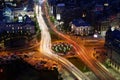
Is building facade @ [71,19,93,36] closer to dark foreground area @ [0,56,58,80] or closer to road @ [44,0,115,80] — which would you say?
road @ [44,0,115,80]

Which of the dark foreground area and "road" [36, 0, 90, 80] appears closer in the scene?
the dark foreground area

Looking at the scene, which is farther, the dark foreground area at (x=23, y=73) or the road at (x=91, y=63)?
the road at (x=91, y=63)

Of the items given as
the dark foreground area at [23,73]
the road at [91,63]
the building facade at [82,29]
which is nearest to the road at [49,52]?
the road at [91,63]

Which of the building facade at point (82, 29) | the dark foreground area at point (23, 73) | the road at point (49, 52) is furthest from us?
the building facade at point (82, 29)

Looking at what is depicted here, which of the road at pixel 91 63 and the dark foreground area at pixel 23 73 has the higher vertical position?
the dark foreground area at pixel 23 73

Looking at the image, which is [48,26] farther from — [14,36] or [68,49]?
[68,49]

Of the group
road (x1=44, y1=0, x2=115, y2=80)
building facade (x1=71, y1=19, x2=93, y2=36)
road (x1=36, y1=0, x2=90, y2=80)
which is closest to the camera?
road (x1=44, y1=0, x2=115, y2=80)

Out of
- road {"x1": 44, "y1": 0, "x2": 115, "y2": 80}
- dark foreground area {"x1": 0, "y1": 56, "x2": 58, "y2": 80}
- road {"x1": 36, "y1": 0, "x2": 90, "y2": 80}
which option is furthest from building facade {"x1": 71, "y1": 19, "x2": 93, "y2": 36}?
dark foreground area {"x1": 0, "y1": 56, "x2": 58, "y2": 80}

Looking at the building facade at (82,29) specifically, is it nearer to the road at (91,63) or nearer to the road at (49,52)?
the road at (91,63)

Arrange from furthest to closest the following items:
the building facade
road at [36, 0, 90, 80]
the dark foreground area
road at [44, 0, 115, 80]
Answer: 1. the building facade
2. road at [36, 0, 90, 80]
3. road at [44, 0, 115, 80]
4. the dark foreground area

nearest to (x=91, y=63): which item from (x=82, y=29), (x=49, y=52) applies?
(x=49, y=52)

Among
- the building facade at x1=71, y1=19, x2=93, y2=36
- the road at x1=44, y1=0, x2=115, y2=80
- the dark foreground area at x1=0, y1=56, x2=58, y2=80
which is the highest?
the building facade at x1=71, y1=19, x2=93, y2=36
